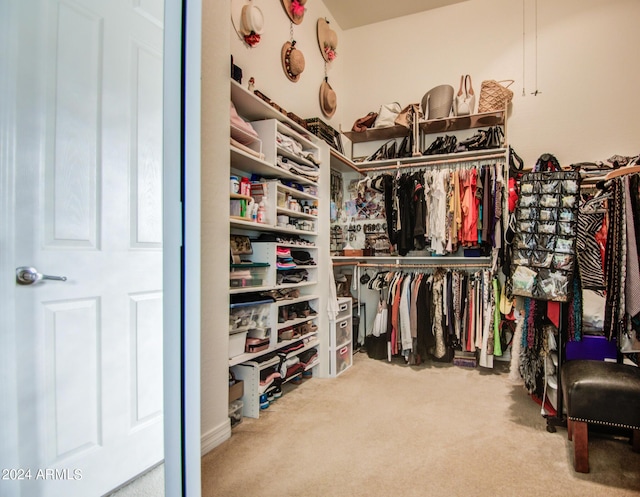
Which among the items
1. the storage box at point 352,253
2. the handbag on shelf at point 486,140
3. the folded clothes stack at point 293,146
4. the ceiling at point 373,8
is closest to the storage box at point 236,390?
the folded clothes stack at point 293,146

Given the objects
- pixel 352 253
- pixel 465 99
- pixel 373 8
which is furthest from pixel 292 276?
pixel 373 8

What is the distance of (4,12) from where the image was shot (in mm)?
964

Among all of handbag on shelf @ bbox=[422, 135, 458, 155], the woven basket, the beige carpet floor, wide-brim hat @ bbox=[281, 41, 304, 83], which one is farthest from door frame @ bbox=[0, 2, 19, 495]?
the woven basket

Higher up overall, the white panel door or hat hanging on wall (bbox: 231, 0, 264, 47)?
hat hanging on wall (bbox: 231, 0, 264, 47)

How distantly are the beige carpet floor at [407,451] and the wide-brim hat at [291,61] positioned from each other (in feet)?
8.89

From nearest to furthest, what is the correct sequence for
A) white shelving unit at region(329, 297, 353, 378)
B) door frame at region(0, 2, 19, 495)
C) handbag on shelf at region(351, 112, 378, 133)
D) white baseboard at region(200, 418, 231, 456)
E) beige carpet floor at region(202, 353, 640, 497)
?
door frame at region(0, 2, 19, 495)
beige carpet floor at region(202, 353, 640, 497)
white baseboard at region(200, 418, 231, 456)
white shelving unit at region(329, 297, 353, 378)
handbag on shelf at region(351, 112, 378, 133)

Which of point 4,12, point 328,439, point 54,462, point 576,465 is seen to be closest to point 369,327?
point 328,439

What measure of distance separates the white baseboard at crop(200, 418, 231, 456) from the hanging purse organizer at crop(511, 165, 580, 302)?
1.88 m

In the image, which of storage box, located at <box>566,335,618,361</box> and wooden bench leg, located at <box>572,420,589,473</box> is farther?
storage box, located at <box>566,335,618,361</box>

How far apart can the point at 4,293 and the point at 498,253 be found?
344cm

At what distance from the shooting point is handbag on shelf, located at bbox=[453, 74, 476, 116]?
3.54m

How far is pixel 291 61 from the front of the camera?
3178 mm

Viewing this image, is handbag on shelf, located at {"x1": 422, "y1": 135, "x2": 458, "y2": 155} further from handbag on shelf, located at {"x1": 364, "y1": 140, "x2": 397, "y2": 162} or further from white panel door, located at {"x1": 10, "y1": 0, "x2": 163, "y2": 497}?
white panel door, located at {"x1": 10, "y1": 0, "x2": 163, "y2": 497}

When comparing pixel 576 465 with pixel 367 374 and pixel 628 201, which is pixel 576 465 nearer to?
pixel 628 201
